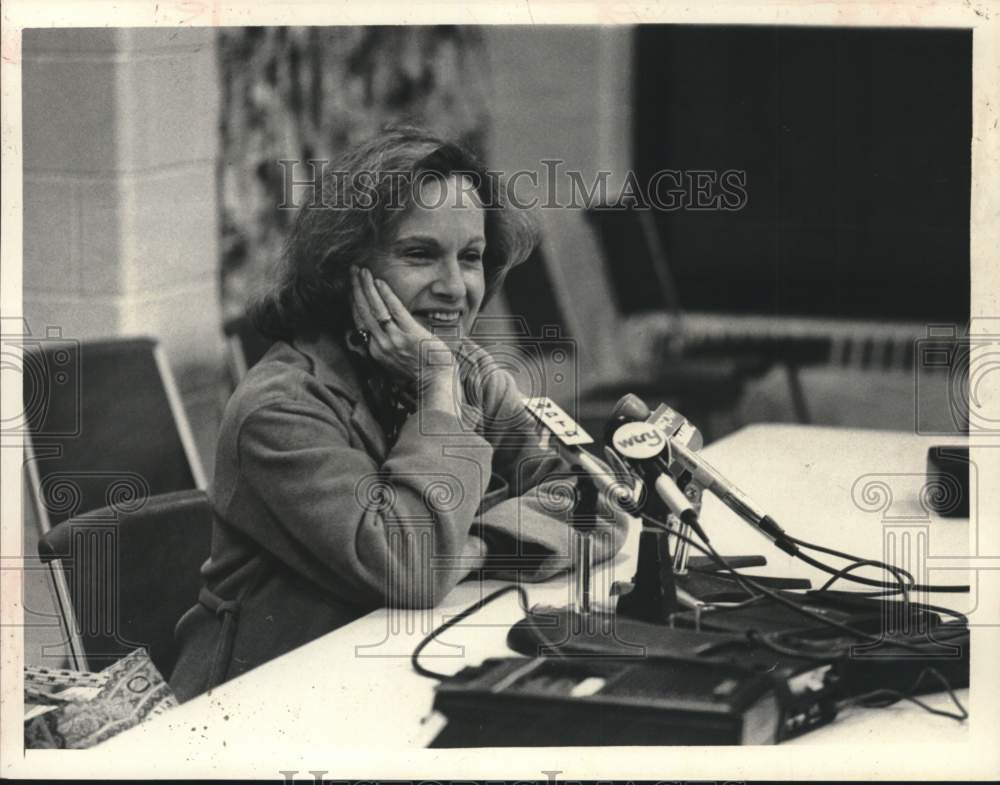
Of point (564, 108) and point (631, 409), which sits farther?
point (564, 108)

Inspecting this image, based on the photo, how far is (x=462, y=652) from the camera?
7.22 ft

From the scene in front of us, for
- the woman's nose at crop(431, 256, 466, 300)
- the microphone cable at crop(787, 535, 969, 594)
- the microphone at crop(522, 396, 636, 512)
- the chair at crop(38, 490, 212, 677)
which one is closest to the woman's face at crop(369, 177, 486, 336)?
the woman's nose at crop(431, 256, 466, 300)

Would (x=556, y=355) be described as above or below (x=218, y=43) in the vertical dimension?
below

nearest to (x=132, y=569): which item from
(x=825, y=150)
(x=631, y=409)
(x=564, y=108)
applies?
(x=631, y=409)

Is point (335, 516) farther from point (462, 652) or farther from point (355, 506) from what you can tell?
point (462, 652)

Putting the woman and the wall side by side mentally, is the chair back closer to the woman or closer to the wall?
the woman

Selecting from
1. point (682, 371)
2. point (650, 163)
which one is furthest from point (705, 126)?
point (682, 371)

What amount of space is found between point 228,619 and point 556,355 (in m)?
0.71

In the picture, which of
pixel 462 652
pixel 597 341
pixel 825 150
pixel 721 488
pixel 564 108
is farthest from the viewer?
pixel 597 341

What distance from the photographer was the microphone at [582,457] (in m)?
2.29

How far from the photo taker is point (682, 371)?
3.11 meters

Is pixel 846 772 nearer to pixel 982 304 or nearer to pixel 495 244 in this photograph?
pixel 982 304

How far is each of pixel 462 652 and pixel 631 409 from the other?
476mm

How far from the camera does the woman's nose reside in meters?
2.41
